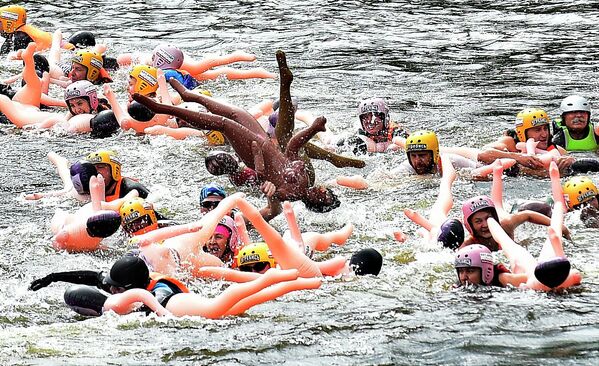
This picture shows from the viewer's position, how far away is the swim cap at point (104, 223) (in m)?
10.9

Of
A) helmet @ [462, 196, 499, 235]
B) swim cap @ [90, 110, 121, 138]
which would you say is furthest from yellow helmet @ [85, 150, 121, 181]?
helmet @ [462, 196, 499, 235]

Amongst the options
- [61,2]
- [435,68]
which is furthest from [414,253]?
[61,2]

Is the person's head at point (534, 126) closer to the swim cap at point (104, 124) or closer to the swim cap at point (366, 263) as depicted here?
the swim cap at point (366, 263)

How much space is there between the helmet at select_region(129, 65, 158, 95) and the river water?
→ 2.39ft

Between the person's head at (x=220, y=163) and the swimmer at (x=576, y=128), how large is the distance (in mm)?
4334

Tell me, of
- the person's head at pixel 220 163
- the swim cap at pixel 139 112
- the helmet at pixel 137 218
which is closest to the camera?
the helmet at pixel 137 218

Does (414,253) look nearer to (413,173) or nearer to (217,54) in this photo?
(413,173)

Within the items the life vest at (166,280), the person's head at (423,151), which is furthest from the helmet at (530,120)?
the life vest at (166,280)

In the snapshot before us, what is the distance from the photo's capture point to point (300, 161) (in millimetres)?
10578

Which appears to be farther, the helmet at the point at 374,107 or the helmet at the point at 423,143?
the helmet at the point at 374,107

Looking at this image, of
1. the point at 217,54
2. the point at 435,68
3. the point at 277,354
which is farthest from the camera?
the point at 217,54

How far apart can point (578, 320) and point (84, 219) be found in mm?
5136

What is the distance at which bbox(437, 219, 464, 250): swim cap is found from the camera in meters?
10.7

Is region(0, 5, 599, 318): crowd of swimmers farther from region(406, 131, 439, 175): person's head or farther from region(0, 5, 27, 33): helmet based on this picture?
region(0, 5, 27, 33): helmet
